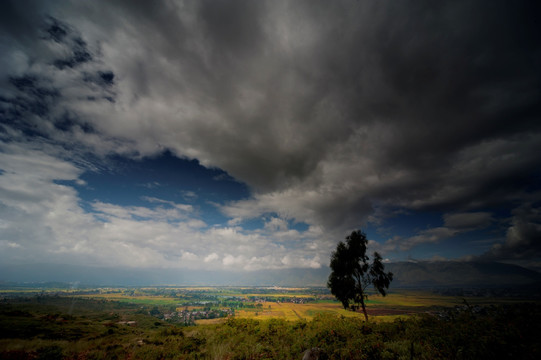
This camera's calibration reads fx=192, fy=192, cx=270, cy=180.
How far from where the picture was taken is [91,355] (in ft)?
41.4

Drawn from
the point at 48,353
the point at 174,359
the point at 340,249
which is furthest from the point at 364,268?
the point at 48,353

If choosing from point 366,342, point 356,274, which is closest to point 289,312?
point 356,274

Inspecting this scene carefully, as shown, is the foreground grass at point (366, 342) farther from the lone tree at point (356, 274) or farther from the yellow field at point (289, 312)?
the yellow field at point (289, 312)

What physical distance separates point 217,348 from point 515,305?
53.5 ft

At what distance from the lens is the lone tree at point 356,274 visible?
24.7m

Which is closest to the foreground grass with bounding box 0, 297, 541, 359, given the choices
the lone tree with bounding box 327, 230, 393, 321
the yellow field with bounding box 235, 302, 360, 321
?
the lone tree with bounding box 327, 230, 393, 321

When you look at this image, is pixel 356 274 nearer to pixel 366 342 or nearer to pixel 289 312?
pixel 366 342

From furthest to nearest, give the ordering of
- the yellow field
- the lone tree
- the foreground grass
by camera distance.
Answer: the yellow field → the lone tree → the foreground grass

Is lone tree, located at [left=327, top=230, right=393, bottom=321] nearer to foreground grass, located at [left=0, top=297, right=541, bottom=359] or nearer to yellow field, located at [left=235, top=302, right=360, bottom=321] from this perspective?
foreground grass, located at [left=0, top=297, right=541, bottom=359]

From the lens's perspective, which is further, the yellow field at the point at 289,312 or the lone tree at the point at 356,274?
the yellow field at the point at 289,312

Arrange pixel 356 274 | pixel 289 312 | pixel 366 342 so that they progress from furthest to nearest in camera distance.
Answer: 1. pixel 289 312
2. pixel 356 274
3. pixel 366 342

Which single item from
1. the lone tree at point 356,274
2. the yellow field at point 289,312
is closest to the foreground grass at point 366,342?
the lone tree at point 356,274

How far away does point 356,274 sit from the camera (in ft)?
82.6

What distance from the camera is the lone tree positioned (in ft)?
81.0
